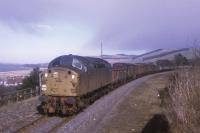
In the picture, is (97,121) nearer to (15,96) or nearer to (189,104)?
(189,104)

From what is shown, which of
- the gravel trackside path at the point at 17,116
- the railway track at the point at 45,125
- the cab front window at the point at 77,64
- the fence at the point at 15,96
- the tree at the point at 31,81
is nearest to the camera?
the railway track at the point at 45,125

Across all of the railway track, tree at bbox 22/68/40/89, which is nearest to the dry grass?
the railway track

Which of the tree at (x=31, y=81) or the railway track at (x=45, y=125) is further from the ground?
the tree at (x=31, y=81)

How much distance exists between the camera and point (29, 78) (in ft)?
207

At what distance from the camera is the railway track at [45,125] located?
1959 centimetres

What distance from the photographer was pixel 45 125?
21.4 metres

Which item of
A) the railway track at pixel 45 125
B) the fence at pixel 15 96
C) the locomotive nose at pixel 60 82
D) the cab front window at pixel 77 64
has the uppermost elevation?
the cab front window at pixel 77 64

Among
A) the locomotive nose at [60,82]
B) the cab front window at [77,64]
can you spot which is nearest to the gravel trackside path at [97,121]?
the locomotive nose at [60,82]

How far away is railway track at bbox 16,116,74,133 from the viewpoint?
1959 cm

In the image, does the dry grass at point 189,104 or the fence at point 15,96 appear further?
the fence at point 15,96

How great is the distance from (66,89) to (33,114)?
2430 mm

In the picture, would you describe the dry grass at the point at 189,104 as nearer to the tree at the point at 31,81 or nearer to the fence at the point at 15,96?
the fence at the point at 15,96

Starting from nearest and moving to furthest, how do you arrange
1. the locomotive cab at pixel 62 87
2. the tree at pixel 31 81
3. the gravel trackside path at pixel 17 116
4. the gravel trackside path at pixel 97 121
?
1. the gravel trackside path at pixel 97 121
2. the gravel trackside path at pixel 17 116
3. the locomotive cab at pixel 62 87
4. the tree at pixel 31 81

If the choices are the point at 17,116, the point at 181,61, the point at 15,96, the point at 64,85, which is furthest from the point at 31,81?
the point at 64,85
